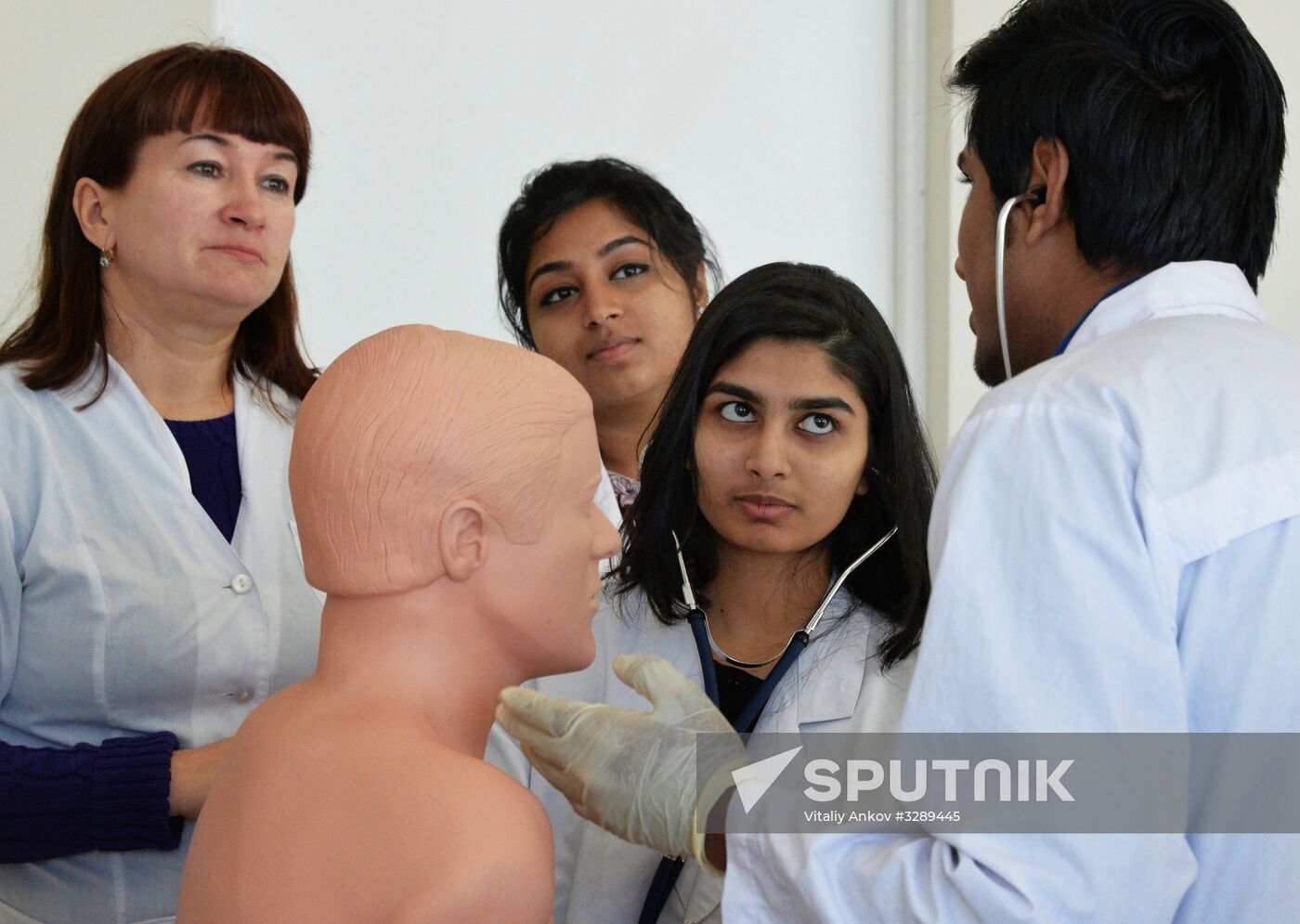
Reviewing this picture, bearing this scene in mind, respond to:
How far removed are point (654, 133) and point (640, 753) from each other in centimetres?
247

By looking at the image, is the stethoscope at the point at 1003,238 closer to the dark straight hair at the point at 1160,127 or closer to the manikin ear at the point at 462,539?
the dark straight hair at the point at 1160,127

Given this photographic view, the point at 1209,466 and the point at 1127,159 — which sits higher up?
the point at 1127,159

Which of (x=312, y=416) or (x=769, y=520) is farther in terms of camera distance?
(x=769, y=520)

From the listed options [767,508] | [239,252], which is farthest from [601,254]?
[767,508]

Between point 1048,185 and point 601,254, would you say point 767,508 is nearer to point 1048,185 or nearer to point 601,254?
point 1048,185

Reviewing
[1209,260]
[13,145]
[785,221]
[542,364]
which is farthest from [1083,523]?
[785,221]

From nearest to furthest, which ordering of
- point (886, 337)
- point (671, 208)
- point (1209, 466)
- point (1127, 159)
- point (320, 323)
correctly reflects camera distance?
point (1209, 466) → point (1127, 159) → point (886, 337) → point (671, 208) → point (320, 323)

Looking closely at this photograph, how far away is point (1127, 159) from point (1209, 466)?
345mm

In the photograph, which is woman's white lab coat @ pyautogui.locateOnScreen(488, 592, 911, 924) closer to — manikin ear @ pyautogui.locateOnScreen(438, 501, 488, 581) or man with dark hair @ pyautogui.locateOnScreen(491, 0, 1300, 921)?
man with dark hair @ pyautogui.locateOnScreen(491, 0, 1300, 921)

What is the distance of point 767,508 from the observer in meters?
1.62

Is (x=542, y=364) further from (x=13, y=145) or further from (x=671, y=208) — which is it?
(x=13, y=145)

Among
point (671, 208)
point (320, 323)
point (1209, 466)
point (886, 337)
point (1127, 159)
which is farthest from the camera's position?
point (320, 323)

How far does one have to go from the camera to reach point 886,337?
1.74 m

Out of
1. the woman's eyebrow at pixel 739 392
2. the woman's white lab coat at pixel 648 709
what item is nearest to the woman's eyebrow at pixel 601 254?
the woman's eyebrow at pixel 739 392
